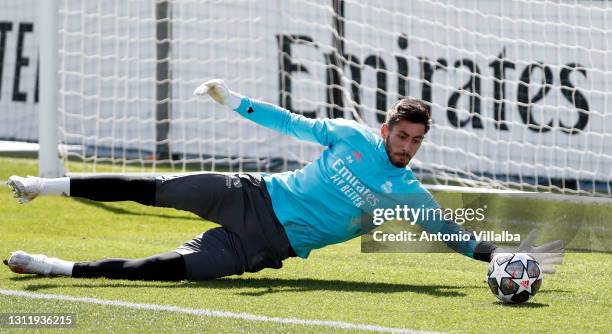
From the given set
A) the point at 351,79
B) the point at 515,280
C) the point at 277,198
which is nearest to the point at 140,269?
the point at 277,198

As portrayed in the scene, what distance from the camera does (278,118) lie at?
756cm

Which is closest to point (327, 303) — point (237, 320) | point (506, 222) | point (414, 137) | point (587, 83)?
point (237, 320)

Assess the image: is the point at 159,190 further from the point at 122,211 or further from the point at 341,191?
the point at 122,211

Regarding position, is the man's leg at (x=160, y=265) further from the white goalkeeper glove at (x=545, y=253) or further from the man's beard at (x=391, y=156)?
the white goalkeeper glove at (x=545, y=253)

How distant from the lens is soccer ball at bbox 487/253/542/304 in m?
6.50

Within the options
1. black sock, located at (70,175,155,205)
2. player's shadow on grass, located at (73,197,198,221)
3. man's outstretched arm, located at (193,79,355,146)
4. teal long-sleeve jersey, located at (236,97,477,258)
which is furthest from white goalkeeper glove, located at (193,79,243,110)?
player's shadow on grass, located at (73,197,198,221)

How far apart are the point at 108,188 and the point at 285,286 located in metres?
1.24

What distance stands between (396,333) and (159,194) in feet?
7.83

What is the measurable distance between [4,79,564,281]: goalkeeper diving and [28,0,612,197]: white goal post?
4800 millimetres

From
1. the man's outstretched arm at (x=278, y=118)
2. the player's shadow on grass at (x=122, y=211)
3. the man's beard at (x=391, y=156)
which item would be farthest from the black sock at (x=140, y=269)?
the player's shadow on grass at (x=122, y=211)

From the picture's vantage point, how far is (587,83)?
1282 cm

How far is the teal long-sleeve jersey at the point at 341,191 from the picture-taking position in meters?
7.30

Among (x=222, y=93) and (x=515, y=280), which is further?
(x=222, y=93)

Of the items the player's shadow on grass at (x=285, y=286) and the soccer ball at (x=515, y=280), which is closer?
the soccer ball at (x=515, y=280)
